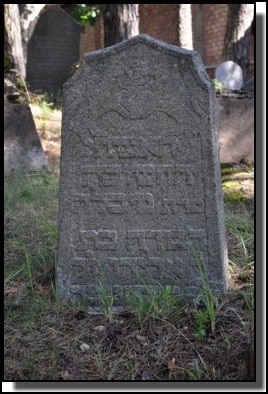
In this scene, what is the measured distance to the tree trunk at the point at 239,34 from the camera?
10445mm

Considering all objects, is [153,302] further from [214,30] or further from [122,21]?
[214,30]

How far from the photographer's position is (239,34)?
1055 centimetres

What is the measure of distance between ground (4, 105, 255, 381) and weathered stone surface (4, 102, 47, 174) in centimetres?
279

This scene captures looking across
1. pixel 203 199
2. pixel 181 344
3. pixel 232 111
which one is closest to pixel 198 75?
pixel 203 199

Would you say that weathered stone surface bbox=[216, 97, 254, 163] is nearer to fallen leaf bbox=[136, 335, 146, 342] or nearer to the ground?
the ground

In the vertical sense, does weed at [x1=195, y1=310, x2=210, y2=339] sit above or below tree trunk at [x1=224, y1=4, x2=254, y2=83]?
below

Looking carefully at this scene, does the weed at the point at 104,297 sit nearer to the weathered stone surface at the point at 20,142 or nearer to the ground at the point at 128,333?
the ground at the point at 128,333

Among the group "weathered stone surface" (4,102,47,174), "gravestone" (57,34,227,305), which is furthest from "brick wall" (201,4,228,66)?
"gravestone" (57,34,227,305)

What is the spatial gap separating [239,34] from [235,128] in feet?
18.0

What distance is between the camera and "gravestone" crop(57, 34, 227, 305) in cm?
285

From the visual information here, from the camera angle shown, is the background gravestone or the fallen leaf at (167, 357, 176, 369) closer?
the fallen leaf at (167, 357, 176, 369)

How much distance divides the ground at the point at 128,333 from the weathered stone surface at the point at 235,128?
8.14 ft

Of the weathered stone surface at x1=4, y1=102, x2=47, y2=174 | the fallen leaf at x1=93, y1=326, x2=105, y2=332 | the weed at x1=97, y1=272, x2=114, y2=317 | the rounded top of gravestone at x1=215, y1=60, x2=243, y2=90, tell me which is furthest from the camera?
the rounded top of gravestone at x1=215, y1=60, x2=243, y2=90

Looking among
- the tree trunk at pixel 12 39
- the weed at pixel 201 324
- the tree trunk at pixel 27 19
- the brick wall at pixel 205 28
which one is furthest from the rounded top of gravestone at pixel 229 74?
the weed at pixel 201 324
